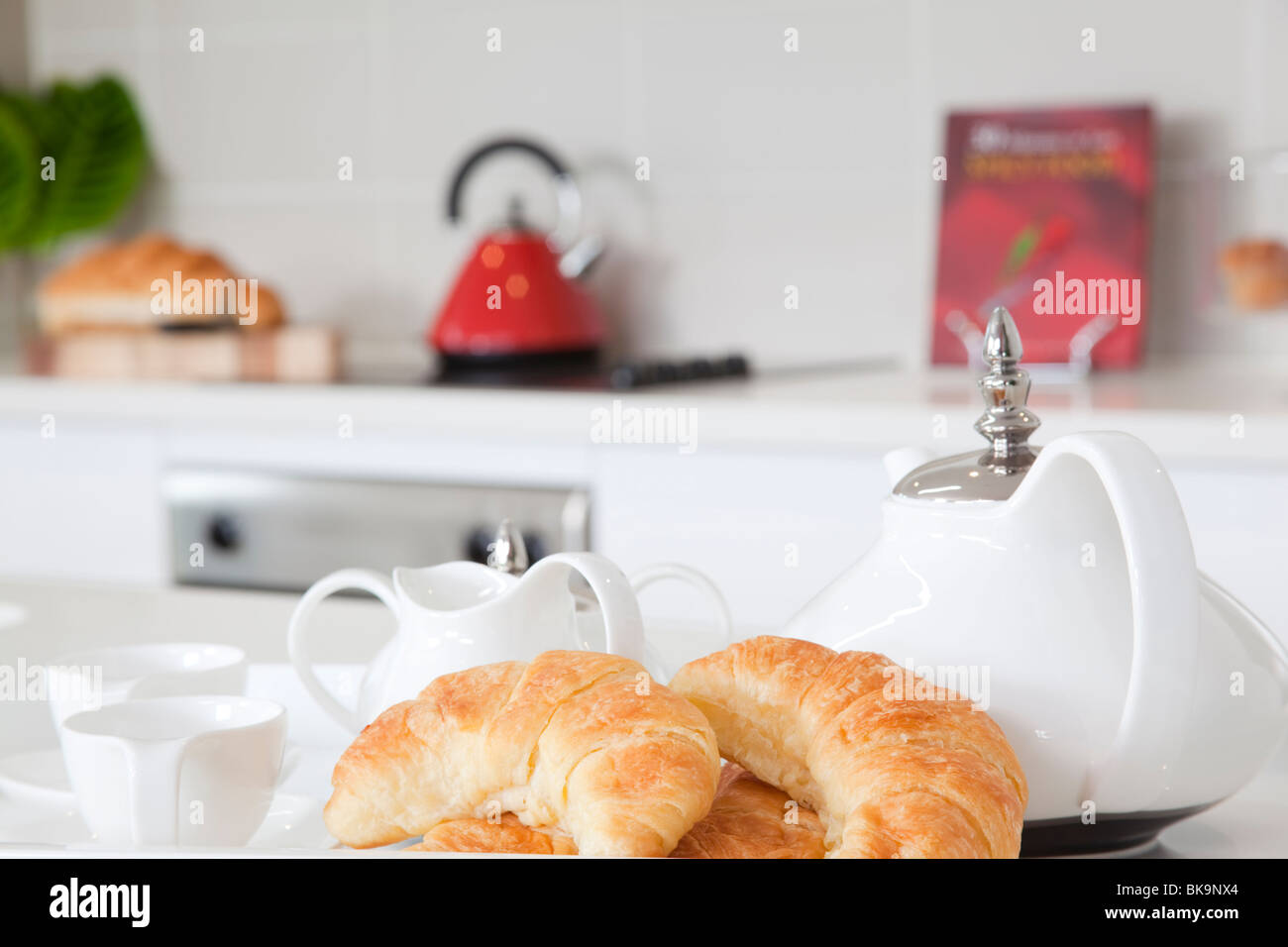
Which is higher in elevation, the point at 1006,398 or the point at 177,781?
the point at 1006,398

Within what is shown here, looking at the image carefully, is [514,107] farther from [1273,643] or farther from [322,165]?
[1273,643]

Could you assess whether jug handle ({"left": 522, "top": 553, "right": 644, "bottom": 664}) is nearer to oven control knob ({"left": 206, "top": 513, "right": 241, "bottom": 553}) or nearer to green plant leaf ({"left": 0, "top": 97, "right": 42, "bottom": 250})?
oven control knob ({"left": 206, "top": 513, "right": 241, "bottom": 553})

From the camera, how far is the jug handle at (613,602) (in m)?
0.58

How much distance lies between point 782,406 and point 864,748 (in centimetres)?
132

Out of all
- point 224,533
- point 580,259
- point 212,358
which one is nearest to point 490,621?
point 224,533

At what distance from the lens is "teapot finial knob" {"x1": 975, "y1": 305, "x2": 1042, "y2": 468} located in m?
0.58

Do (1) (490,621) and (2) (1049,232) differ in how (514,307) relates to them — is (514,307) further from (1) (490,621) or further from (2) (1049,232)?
(1) (490,621)

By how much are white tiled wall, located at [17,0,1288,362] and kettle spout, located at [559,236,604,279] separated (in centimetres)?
6

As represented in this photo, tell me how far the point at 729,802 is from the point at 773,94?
2034 millimetres

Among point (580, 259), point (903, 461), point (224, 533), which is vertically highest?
point (580, 259)

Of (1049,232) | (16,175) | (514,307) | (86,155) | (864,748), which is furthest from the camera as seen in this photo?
(86,155)

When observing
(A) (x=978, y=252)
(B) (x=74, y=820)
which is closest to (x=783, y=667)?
(B) (x=74, y=820)

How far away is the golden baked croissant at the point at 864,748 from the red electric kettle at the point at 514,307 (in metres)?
1.75

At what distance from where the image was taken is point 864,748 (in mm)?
478
